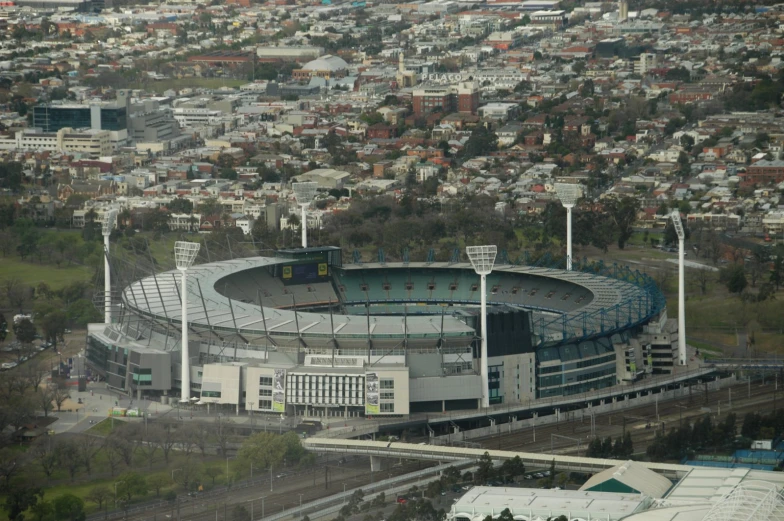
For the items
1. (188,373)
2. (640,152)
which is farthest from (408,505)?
(640,152)

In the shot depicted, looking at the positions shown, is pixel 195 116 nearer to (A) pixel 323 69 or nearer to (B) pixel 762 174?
(A) pixel 323 69

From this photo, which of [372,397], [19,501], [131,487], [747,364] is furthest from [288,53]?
[19,501]

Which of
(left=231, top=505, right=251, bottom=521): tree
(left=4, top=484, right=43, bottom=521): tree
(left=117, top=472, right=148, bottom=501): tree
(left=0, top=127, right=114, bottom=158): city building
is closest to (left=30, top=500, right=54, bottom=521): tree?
(left=4, top=484, right=43, bottom=521): tree

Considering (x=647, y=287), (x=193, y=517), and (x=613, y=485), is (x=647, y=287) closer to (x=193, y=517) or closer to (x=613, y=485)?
(x=613, y=485)

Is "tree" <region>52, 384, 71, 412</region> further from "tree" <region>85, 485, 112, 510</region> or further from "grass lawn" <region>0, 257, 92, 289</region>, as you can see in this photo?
"grass lawn" <region>0, 257, 92, 289</region>

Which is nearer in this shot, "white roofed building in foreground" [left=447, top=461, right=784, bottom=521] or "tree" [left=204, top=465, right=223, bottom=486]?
"white roofed building in foreground" [left=447, top=461, right=784, bottom=521]

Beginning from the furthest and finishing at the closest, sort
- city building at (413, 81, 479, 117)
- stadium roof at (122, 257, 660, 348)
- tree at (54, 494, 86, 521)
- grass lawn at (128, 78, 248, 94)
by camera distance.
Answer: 1. grass lawn at (128, 78, 248, 94)
2. city building at (413, 81, 479, 117)
3. stadium roof at (122, 257, 660, 348)
4. tree at (54, 494, 86, 521)

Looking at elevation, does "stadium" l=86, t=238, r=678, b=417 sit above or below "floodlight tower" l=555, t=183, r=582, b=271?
below

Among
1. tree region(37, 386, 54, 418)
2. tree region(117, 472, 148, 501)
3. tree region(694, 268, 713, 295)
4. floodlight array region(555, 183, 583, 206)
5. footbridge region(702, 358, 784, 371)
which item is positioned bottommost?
tree region(117, 472, 148, 501)
